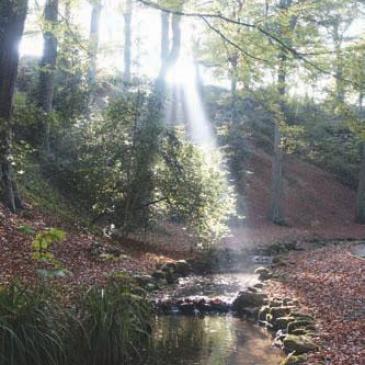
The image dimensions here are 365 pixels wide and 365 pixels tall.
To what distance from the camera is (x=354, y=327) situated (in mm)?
7375

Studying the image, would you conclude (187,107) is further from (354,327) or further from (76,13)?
(354,327)

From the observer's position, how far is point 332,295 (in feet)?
30.4

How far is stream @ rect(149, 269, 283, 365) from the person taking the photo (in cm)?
696

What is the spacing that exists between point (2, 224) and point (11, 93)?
2.63 meters

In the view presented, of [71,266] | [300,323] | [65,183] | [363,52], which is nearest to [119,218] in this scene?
[65,183]

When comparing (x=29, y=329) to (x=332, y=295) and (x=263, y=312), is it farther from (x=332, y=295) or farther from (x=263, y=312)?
(x=332, y=295)

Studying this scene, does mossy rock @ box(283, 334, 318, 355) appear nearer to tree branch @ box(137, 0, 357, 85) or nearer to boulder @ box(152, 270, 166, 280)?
tree branch @ box(137, 0, 357, 85)

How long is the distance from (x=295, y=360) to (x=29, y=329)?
3338 millimetres

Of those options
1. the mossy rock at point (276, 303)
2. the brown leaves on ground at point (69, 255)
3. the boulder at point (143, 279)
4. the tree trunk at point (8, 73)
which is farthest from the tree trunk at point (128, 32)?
the mossy rock at point (276, 303)

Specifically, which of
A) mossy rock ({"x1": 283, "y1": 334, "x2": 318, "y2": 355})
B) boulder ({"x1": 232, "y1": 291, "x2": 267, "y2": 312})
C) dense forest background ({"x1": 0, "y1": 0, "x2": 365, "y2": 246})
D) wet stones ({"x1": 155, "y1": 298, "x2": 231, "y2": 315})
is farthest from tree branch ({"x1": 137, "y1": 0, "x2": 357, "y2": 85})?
wet stones ({"x1": 155, "y1": 298, "x2": 231, "y2": 315})

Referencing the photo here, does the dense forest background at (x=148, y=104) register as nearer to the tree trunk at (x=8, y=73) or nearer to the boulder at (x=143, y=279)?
the tree trunk at (x=8, y=73)

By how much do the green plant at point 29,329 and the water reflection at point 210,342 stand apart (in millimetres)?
1730

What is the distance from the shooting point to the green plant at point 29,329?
4969mm

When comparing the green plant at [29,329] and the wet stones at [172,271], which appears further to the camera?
the wet stones at [172,271]
